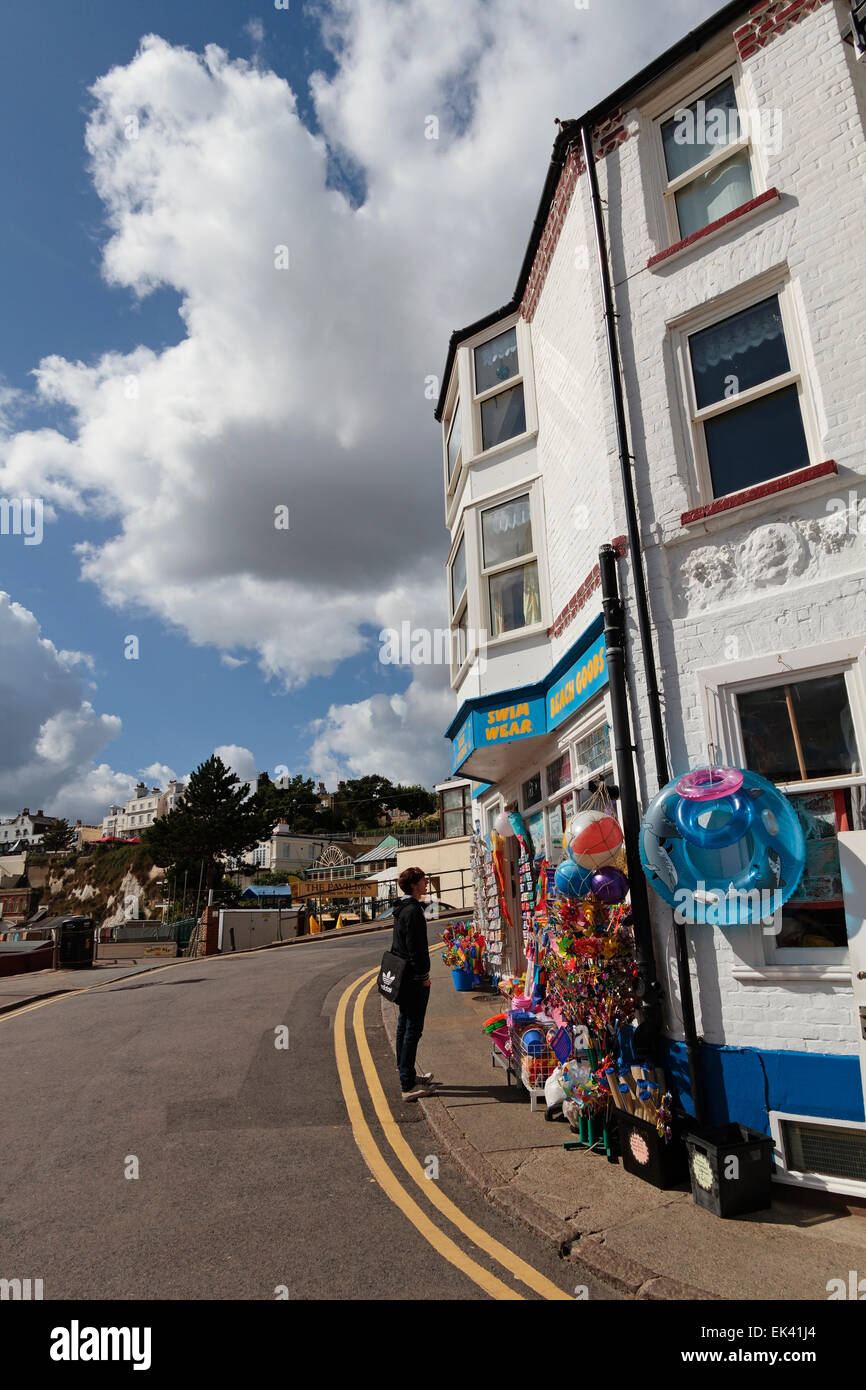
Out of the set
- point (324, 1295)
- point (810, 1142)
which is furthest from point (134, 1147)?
point (810, 1142)

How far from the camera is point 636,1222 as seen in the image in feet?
14.7

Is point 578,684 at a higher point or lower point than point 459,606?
lower

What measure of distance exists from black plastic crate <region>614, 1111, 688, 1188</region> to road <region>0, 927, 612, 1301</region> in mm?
1112

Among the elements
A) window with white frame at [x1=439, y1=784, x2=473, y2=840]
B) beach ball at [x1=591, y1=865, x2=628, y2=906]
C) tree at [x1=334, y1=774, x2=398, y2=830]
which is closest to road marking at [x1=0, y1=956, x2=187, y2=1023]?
beach ball at [x1=591, y1=865, x2=628, y2=906]

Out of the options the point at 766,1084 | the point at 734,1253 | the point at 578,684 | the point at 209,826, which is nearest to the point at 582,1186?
the point at 734,1253

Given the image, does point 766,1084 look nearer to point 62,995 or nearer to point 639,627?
point 639,627

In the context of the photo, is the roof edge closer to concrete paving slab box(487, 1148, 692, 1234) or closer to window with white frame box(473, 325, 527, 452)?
window with white frame box(473, 325, 527, 452)

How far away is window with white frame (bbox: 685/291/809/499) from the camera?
6387mm

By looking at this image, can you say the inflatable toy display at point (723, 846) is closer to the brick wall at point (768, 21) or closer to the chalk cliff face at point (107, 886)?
the brick wall at point (768, 21)

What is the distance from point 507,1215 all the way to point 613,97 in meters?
10.3

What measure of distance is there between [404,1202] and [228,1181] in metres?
1.26

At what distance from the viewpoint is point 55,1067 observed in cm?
830

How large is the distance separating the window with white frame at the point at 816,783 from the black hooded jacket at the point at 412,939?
10.2ft

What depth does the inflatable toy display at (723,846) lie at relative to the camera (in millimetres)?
5207
